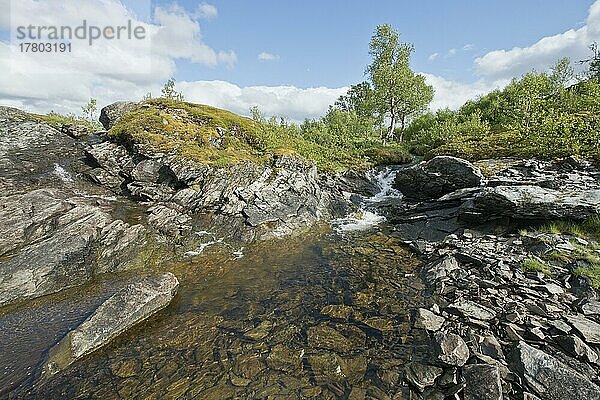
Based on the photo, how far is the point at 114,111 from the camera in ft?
111

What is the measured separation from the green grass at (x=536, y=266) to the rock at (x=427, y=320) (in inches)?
177

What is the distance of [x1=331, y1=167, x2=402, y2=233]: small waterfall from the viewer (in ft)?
66.1

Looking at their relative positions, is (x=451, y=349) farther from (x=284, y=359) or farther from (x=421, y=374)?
(x=284, y=359)

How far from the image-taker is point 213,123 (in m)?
29.4

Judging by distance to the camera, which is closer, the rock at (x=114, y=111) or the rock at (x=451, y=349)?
the rock at (x=451, y=349)

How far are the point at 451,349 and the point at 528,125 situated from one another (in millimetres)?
29095

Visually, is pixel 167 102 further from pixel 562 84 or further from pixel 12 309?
pixel 562 84

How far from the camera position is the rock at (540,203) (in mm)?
13473

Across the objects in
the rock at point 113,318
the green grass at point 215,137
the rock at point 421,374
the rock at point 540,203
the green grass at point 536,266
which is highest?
the green grass at point 215,137

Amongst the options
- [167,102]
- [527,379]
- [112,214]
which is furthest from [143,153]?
[527,379]

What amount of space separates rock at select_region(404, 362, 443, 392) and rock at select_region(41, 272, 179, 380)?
26.9ft

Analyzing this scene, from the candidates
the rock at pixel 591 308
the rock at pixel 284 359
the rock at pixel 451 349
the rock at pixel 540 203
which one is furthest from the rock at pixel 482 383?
the rock at pixel 540 203

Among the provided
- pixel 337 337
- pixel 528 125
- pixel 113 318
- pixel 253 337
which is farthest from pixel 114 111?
pixel 528 125

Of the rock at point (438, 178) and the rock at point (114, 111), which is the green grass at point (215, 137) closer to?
the rock at point (114, 111)
